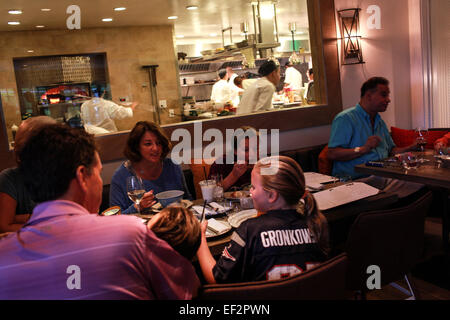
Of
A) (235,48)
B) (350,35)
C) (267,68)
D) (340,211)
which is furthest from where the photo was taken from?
(235,48)

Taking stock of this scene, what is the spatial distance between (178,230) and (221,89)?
590 cm

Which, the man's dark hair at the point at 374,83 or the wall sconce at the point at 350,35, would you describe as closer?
the man's dark hair at the point at 374,83

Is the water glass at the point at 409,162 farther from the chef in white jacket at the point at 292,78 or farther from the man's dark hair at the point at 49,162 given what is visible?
the chef in white jacket at the point at 292,78

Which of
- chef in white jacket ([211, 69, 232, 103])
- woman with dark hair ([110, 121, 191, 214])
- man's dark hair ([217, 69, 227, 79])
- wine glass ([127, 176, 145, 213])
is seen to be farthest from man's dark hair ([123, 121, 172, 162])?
man's dark hair ([217, 69, 227, 79])

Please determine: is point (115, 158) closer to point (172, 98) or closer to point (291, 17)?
point (172, 98)

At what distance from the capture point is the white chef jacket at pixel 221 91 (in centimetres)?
649

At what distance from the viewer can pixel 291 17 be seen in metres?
6.27

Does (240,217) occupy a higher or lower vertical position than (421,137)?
lower

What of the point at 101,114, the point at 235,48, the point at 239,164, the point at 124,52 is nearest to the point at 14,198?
the point at 239,164

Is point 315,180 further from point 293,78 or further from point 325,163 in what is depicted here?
point 293,78

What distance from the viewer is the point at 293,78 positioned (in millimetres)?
6113

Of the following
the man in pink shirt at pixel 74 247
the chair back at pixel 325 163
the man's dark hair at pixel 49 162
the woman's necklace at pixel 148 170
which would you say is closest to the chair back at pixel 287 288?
the man in pink shirt at pixel 74 247

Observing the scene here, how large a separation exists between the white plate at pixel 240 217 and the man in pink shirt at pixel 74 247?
2.59ft

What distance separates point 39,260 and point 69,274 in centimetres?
8
